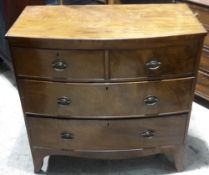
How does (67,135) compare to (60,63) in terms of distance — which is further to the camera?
(67,135)

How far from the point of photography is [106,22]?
4.15 feet

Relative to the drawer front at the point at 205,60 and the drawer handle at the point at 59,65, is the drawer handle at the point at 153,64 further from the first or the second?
the drawer front at the point at 205,60

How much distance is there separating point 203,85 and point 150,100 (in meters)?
0.78

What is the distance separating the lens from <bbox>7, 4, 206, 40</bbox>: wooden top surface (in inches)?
45.4

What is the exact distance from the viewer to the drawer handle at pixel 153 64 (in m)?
1.20

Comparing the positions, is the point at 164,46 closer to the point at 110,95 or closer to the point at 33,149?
the point at 110,95

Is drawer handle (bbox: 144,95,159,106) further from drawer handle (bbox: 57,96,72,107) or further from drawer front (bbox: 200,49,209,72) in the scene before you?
drawer front (bbox: 200,49,209,72)

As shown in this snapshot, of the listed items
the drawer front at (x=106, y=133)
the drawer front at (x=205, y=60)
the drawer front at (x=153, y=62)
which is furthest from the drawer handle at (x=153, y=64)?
the drawer front at (x=205, y=60)

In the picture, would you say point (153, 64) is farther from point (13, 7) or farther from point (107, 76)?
point (13, 7)

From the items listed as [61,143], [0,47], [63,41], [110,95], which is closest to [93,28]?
[63,41]

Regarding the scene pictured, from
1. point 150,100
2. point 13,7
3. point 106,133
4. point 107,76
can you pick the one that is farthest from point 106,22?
point 13,7

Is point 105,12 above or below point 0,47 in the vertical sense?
above

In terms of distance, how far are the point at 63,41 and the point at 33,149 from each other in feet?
2.00

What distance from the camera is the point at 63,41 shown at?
1135 millimetres
